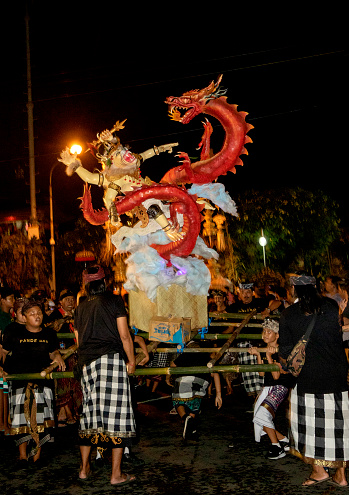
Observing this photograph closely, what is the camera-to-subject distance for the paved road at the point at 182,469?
466 cm

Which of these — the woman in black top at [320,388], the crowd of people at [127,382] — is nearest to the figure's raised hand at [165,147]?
the crowd of people at [127,382]

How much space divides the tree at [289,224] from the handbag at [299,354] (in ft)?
87.4

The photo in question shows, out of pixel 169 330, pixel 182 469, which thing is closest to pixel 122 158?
pixel 169 330

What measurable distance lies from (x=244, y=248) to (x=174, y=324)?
27.1 metres

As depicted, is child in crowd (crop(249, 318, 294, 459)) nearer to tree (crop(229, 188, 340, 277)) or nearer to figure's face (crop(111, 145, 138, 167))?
figure's face (crop(111, 145, 138, 167))

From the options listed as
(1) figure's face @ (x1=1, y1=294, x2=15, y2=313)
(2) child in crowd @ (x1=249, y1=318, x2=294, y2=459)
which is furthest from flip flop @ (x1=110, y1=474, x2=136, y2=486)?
(1) figure's face @ (x1=1, y1=294, x2=15, y2=313)

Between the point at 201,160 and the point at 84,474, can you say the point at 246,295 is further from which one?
the point at 84,474

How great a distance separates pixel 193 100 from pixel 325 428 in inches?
134

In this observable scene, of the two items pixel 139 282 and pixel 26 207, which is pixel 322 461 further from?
pixel 26 207

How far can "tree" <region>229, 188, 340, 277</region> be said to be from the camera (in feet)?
101

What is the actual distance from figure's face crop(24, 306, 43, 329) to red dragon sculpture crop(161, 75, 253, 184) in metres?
1.96

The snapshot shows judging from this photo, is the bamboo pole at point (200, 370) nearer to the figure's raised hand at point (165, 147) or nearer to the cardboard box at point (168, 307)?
the cardboard box at point (168, 307)

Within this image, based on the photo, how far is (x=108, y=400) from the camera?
15.9ft

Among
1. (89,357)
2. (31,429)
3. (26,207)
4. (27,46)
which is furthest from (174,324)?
(26,207)
